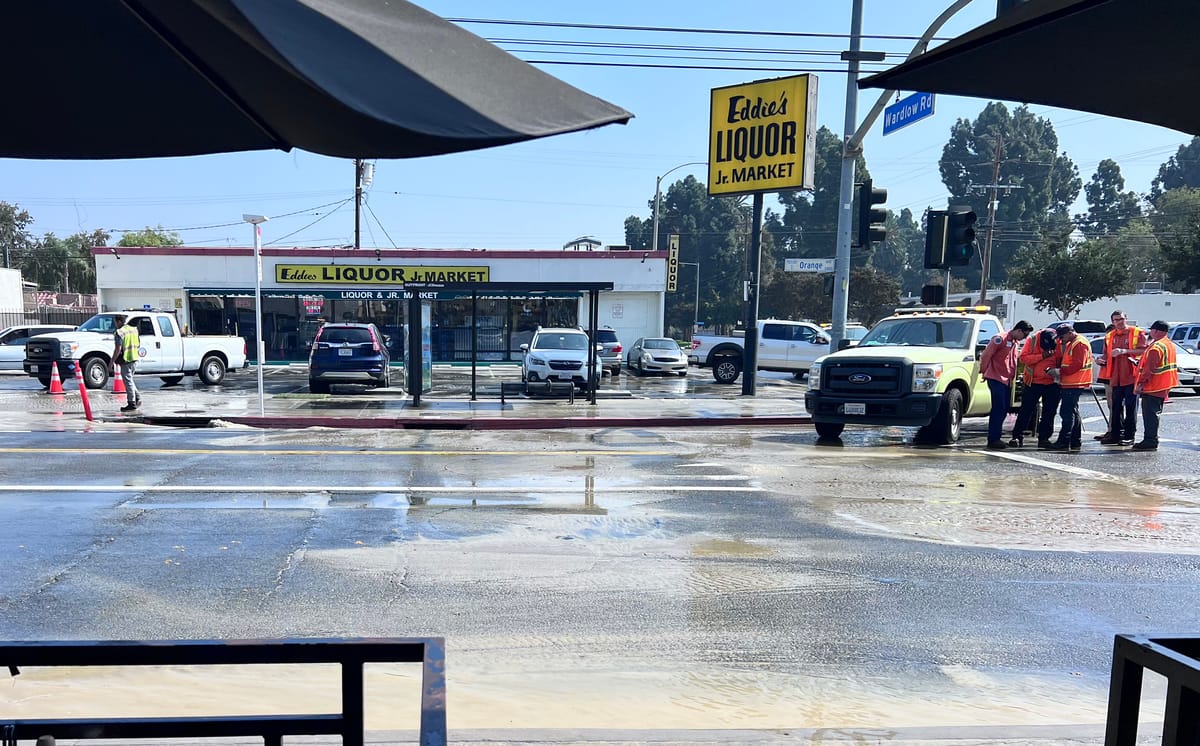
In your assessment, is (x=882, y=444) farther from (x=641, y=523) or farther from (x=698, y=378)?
(x=698, y=378)

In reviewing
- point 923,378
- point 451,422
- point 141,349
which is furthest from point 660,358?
point 923,378

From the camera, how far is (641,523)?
23.8ft

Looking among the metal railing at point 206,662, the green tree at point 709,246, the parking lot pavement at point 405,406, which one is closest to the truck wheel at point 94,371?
the parking lot pavement at point 405,406

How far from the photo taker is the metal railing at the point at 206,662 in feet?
6.20

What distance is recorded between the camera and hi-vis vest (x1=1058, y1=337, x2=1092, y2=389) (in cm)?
1151

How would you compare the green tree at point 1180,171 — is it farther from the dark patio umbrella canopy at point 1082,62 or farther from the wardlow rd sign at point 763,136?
the dark patio umbrella canopy at point 1082,62

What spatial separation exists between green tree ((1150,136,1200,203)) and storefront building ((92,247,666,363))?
116 metres

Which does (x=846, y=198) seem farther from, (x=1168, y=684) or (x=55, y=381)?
(x=55, y=381)

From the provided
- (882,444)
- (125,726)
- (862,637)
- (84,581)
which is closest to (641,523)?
(862,637)

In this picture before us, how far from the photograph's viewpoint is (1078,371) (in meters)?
11.5

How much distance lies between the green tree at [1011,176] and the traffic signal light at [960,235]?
87.5 m

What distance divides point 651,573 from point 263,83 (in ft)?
15.0

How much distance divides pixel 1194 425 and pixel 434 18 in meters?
17.4

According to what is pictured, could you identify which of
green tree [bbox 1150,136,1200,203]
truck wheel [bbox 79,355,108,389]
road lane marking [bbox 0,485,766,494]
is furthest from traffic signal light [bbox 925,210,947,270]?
green tree [bbox 1150,136,1200,203]
